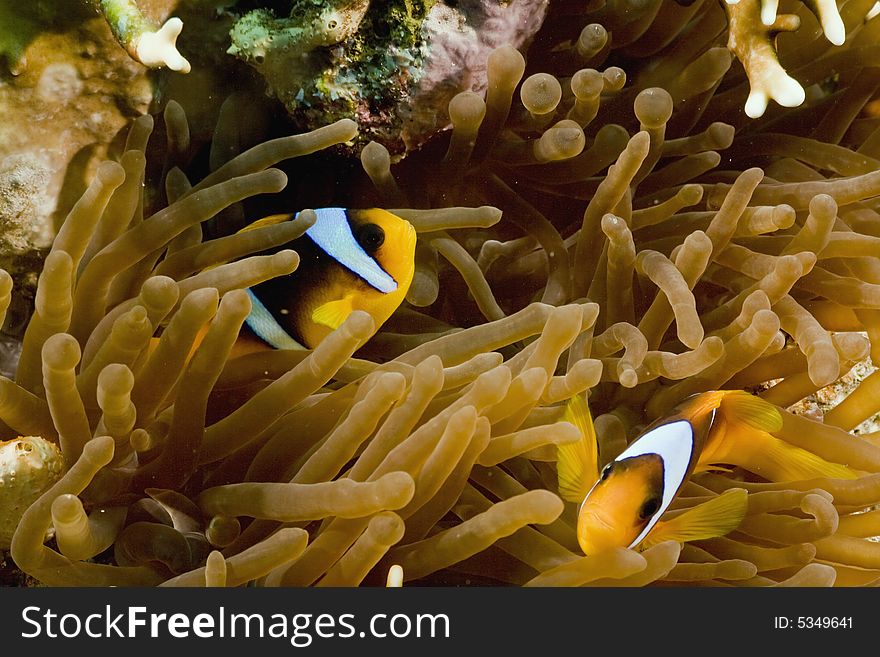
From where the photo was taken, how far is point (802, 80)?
1.45 meters

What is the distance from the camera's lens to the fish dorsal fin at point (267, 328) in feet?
3.50

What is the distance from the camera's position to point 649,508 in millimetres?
959

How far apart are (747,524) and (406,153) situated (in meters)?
0.73

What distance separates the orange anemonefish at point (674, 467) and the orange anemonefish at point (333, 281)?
299 millimetres

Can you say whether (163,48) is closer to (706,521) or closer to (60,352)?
(60,352)

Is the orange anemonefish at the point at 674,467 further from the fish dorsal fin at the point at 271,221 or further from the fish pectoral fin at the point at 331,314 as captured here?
the fish dorsal fin at the point at 271,221

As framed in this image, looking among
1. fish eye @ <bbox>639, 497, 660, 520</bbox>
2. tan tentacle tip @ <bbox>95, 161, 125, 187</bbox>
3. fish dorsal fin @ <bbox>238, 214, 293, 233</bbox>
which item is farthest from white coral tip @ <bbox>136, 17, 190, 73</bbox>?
fish eye @ <bbox>639, 497, 660, 520</bbox>

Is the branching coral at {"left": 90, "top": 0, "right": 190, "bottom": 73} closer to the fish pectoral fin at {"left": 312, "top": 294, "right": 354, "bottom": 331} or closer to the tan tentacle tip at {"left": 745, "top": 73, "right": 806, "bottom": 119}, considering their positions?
the fish pectoral fin at {"left": 312, "top": 294, "right": 354, "bottom": 331}

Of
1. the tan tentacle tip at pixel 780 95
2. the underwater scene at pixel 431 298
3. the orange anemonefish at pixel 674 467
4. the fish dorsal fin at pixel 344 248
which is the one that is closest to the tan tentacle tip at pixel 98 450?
the underwater scene at pixel 431 298

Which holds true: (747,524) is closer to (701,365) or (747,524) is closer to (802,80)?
(701,365)

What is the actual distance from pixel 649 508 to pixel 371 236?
0.49 m

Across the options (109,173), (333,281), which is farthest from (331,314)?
(109,173)

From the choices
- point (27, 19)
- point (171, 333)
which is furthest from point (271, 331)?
point (27, 19)

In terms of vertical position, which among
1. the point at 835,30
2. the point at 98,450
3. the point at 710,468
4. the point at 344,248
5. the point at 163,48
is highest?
the point at 835,30
